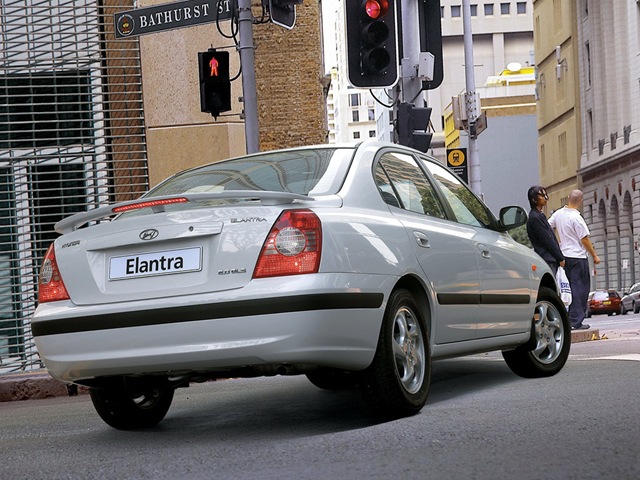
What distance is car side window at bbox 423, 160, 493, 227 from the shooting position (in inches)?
302

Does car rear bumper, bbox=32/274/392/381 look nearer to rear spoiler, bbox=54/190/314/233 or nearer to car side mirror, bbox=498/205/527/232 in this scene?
rear spoiler, bbox=54/190/314/233

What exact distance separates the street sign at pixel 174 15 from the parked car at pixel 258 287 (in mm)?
5734

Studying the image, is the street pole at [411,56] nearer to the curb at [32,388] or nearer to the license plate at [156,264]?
the curb at [32,388]

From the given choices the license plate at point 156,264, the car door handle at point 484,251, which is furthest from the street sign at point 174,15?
the license plate at point 156,264

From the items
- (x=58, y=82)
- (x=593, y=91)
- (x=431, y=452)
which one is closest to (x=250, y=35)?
(x=58, y=82)

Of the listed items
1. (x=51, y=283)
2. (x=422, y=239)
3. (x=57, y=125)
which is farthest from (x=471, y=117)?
(x=51, y=283)

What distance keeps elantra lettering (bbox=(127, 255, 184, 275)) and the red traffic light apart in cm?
680

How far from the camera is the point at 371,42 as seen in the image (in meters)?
12.2

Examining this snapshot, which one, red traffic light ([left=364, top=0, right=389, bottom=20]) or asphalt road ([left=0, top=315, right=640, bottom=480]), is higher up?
red traffic light ([left=364, top=0, right=389, bottom=20])

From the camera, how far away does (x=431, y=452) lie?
5.06m

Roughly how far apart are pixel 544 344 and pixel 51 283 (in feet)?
12.4

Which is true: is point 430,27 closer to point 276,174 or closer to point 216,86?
point 216,86

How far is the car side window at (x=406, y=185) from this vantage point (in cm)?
684

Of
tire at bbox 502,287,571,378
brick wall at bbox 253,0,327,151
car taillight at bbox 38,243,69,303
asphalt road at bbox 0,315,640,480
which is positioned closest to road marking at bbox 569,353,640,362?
tire at bbox 502,287,571,378
